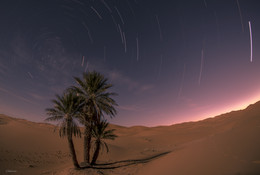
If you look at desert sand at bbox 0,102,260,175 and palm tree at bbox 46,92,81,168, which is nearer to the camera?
desert sand at bbox 0,102,260,175

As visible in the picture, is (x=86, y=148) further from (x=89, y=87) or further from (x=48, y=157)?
(x=48, y=157)

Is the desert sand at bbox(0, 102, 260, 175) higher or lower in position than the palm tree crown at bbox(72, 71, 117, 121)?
lower

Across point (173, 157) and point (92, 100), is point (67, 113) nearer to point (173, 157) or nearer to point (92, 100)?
point (92, 100)

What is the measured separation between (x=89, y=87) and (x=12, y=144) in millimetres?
16769

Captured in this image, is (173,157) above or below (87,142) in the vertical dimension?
below

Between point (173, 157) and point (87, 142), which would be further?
point (87, 142)

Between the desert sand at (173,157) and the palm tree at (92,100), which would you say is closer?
the desert sand at (173,157)

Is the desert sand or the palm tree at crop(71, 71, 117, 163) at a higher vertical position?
the palm tree at crop(71, 71, 117, 163)

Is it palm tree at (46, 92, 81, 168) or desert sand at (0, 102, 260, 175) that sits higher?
palm tree at (46, 92, 81, 168)

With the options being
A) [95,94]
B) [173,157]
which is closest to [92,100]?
[95,94]

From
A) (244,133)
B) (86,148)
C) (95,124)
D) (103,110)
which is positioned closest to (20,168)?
(86,148)

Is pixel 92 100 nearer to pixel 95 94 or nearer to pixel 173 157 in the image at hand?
pixel 95 94

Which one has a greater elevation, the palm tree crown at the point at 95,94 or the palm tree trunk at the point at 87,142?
the palm tree crown at the point at 95,94

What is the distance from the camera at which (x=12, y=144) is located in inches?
744
